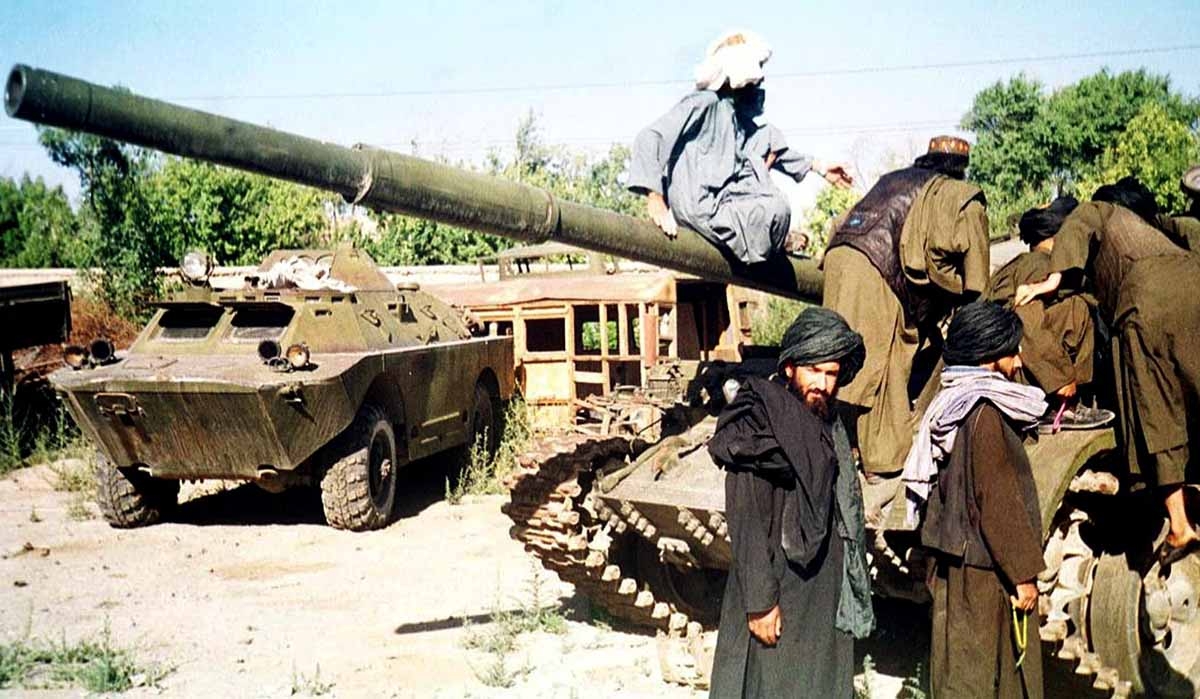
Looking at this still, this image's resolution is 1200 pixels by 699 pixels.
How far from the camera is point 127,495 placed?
9242 mm

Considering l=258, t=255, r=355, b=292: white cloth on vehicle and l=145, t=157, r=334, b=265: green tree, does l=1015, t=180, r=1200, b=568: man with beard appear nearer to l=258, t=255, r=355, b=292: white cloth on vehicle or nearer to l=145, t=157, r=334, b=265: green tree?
l=258, t=255, r=355, b=292: white cloth on vehicle

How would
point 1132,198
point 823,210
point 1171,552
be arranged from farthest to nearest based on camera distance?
1. point 823,210
2. point 1132,198
3. point 1171,552

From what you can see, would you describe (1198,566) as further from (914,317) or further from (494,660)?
(494,660)

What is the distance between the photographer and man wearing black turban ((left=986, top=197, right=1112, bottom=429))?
4.83m

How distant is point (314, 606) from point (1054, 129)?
98.0 ft

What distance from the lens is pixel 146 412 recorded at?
8.36 m

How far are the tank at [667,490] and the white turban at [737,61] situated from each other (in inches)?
31.3

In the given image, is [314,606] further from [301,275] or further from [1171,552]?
[1171,552]

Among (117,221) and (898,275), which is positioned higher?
(117,221)

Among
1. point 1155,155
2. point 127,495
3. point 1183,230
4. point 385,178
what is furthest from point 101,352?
point 1155,155

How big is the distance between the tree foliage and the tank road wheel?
26.6m

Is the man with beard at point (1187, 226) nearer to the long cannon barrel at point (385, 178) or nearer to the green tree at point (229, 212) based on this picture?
the long cannon barrel at point (385, 178)

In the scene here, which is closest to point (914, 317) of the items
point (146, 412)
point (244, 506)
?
point (146, 412)

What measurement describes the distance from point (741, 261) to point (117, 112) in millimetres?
2865
